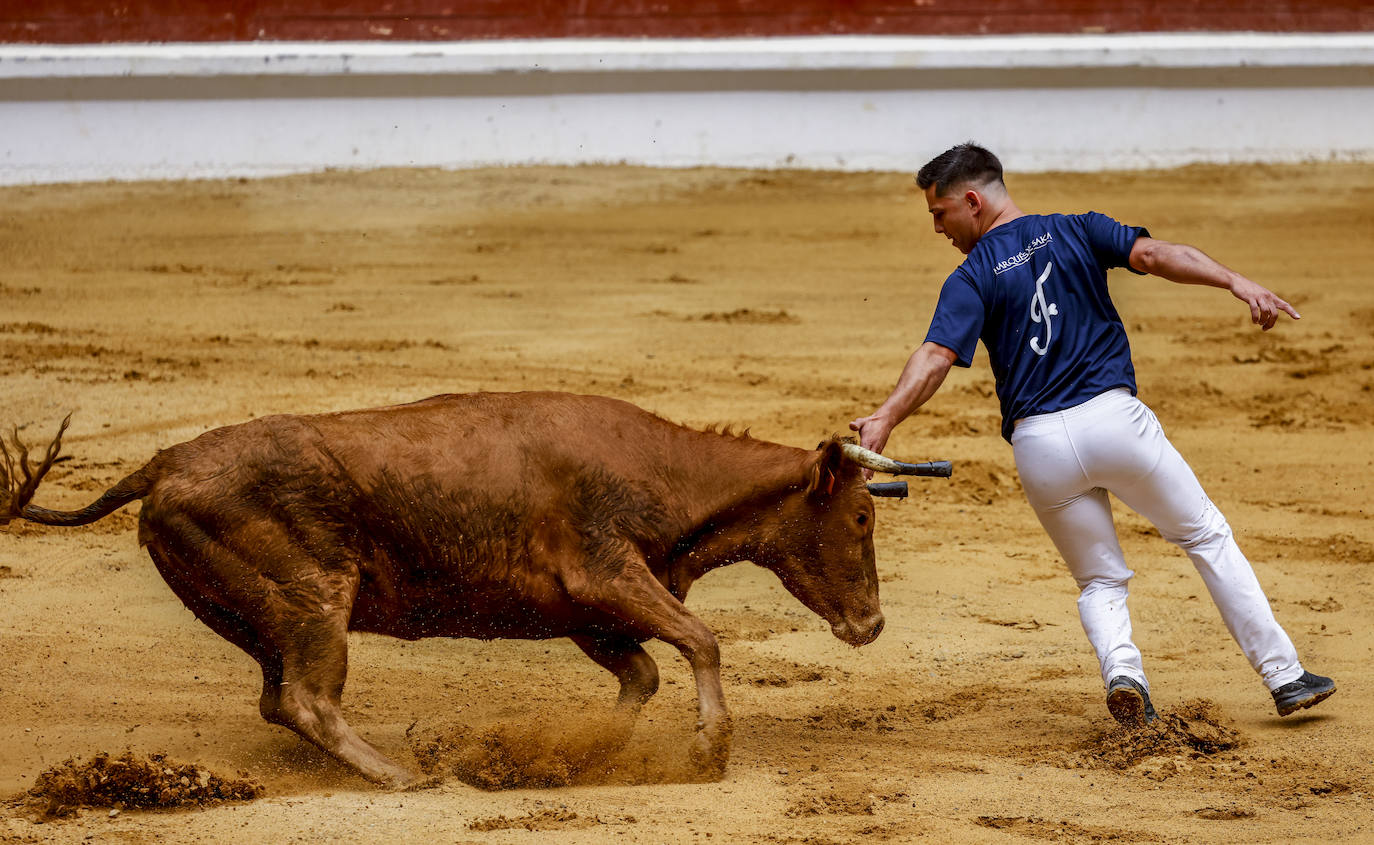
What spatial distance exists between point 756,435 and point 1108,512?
3240 millimetres

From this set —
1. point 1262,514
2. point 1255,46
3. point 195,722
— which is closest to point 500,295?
point 1262,514

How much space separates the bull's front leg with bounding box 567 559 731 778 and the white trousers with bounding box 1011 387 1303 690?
0.99m

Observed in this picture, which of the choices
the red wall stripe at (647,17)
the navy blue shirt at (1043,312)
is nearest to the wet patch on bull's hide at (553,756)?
the navy blue shirt at (1043,312)

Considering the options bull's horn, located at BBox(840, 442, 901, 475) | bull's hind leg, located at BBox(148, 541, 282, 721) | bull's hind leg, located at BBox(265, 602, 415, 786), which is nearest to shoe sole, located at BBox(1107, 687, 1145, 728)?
bull's horn, located at BBox(840, 442, 901, 475)

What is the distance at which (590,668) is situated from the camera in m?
5.48

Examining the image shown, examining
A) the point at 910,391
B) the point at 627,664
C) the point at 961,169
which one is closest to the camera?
the point at 910,391

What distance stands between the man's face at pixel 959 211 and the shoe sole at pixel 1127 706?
1.24 metres

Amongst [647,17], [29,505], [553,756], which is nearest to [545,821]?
[553,756]

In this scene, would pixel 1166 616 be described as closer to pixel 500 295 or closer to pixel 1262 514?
pixel 1262 514

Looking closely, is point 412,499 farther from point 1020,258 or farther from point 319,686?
point 1020,258

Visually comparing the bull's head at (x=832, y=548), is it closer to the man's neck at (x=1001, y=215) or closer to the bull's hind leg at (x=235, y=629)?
the man's neck at (x=1001, y=215)

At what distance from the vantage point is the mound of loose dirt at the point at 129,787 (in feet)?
12.9

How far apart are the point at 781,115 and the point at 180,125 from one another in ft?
14.9

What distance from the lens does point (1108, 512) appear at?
4.67 metres
